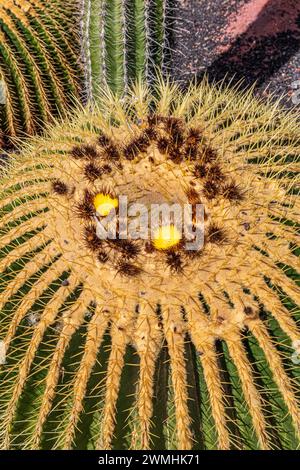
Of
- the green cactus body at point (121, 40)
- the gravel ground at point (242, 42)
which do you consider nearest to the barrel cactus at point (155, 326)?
the green cactus body at point (121, 40)

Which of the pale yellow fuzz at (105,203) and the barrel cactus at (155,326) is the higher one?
the pale yellow fuzz at (105,203)

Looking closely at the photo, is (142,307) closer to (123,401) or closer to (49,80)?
(123,401)

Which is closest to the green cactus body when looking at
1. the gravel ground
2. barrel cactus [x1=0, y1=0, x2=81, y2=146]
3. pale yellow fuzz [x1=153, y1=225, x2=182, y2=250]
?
barrel cactus [x1=0, y1=0, x2=81, y2=146]

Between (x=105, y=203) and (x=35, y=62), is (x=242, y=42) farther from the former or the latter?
(x=105, y=203)

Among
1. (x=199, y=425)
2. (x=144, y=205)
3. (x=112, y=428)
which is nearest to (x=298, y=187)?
(x=144, y=205)

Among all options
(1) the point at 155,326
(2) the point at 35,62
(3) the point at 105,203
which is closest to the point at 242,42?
(2) the point at 35,62

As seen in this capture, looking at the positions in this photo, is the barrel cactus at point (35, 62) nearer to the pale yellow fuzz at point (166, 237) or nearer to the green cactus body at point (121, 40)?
the green cactus body at point (121, 40)
